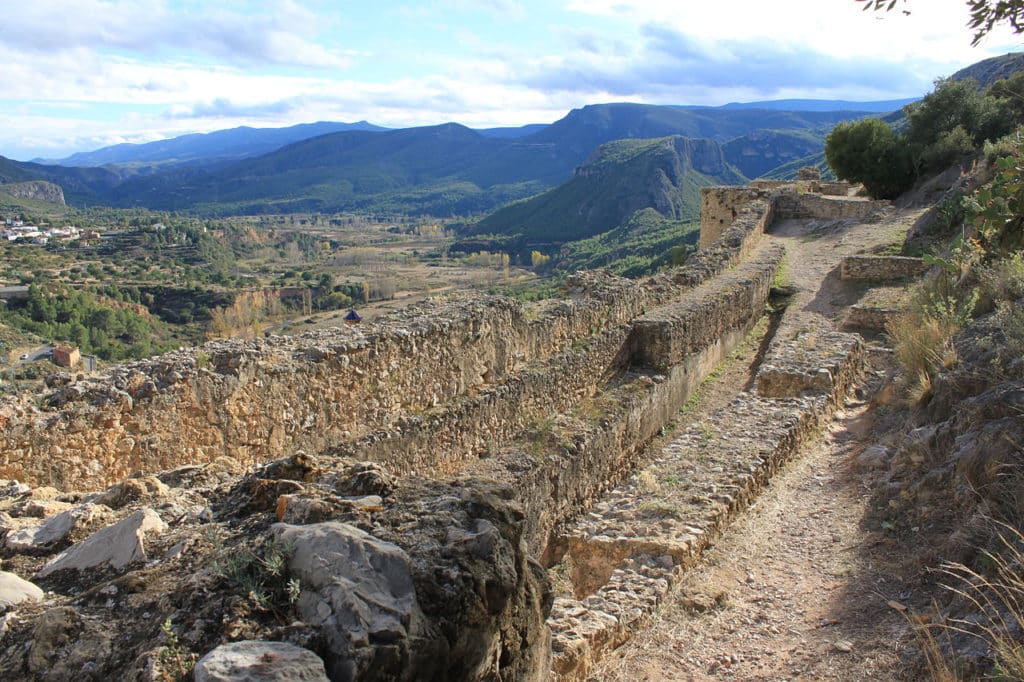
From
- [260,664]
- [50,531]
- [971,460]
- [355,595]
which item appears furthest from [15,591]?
[971,460]

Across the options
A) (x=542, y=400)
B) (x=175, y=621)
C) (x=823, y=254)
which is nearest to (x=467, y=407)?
(x=542, y=400)

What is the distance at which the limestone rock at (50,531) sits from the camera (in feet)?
9.43

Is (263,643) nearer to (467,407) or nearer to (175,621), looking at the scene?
(175,621)

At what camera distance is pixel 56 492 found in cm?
412

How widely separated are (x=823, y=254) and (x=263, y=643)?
17.3 m

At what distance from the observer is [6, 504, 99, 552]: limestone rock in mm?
2873

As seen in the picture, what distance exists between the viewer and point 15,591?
2412mm

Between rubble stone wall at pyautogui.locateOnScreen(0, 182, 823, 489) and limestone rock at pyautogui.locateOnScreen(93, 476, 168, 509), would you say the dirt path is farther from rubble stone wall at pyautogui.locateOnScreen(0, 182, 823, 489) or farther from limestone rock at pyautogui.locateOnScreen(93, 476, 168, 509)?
rubble stone wall at pyautogui.locateOnScreen(0, 182, 823, 489)

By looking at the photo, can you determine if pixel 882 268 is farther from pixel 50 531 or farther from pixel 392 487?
pixel 50 531

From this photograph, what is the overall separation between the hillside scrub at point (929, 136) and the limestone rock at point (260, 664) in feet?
77.2

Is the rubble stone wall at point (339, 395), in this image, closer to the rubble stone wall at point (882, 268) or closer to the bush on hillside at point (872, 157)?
the rubble stone wall at point (882, 268)

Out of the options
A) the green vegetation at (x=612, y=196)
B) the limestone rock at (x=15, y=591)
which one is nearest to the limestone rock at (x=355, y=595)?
the limestone rock at (x=15, y=591)

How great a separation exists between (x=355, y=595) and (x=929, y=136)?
80.9 ft

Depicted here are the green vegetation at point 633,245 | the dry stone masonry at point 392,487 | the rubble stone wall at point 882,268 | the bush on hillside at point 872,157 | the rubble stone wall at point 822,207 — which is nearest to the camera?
the dry stone masonry at point 392,487
